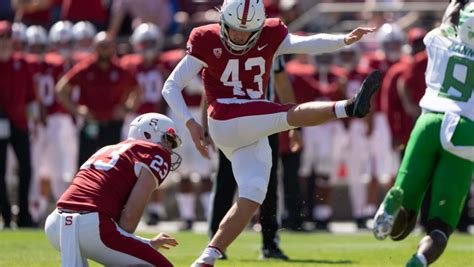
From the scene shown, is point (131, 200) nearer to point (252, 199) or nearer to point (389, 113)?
Result: point (252, 199)

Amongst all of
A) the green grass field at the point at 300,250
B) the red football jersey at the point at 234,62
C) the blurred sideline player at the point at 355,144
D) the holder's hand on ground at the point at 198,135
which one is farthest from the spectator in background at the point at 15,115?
the holder's hand on ground at the point at 198,135

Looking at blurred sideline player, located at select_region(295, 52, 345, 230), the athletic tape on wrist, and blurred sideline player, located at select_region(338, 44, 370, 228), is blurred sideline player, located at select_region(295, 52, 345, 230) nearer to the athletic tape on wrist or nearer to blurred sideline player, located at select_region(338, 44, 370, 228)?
blurred sideline player, located at select_region(338, 44, 370, 228)

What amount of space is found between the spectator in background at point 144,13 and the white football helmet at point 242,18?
993cm

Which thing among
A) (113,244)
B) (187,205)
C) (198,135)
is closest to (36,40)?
(187,205)

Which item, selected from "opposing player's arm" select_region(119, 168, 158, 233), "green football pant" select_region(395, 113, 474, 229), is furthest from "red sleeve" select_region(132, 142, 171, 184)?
"green football pant" select_region(395, 113, 474, 229)

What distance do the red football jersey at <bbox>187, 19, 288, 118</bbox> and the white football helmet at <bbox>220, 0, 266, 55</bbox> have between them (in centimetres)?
12

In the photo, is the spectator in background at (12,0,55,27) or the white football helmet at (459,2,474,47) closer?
the white football helmet at (459,2,474,47)

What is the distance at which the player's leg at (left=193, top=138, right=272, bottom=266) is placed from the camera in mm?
8508

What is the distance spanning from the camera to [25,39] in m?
17.4

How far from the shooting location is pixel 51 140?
1683cm

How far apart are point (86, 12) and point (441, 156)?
1108 centimetres

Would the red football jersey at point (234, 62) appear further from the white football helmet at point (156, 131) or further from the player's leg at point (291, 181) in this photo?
the player's leg at point (291, 181)

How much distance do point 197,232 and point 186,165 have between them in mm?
1484

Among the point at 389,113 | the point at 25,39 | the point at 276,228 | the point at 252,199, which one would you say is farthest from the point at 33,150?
the point at 252,199
